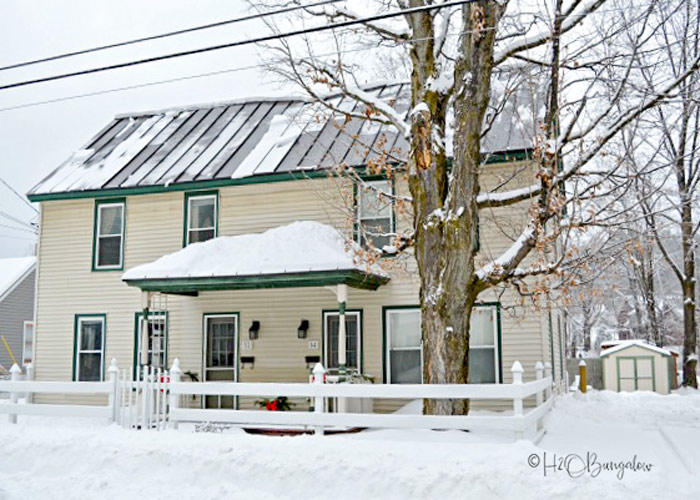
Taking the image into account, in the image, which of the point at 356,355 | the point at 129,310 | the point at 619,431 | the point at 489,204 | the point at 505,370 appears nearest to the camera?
the point at 489,204

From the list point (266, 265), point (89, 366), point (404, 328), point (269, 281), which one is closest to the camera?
point (269, 281)

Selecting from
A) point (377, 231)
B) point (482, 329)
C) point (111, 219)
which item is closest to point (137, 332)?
point (111, 219)

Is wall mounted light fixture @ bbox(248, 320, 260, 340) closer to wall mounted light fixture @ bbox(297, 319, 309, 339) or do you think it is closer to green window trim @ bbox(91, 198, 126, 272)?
wall mounted light fixture @ bbox(297, 319, 309, 339)

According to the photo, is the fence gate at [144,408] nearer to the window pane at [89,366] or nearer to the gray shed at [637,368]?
the window pane at [89,366]

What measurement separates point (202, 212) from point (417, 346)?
5954 millimetres

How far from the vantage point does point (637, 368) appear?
83.7 ft

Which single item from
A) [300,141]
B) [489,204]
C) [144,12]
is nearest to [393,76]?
[300,141]

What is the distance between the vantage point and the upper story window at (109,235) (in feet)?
56.1

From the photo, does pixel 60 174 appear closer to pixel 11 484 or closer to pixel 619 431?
pixel 11 484

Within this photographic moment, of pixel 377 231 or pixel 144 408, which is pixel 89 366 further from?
pixel 377 231

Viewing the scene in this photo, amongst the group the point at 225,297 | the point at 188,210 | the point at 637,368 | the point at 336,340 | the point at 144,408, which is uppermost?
the point at 188,210

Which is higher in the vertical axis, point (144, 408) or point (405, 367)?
point (405, 367)

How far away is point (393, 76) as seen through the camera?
21016 millimetres

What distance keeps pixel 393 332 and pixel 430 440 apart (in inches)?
212
